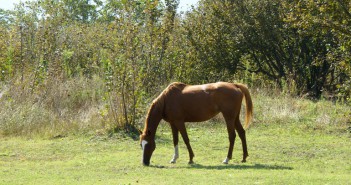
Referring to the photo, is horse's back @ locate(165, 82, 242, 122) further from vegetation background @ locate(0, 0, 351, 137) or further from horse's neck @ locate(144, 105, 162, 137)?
vegetation background @ locate(0, 0, 351, 137)

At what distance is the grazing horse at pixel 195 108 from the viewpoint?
11695mm

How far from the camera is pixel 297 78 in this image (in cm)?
2198

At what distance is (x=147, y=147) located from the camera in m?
11.5

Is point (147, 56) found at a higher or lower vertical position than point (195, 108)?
higher

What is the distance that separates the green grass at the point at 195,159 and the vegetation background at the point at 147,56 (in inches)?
55.7

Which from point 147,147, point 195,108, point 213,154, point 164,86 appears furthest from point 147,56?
point 147,147

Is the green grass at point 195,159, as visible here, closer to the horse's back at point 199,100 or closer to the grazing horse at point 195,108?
the grazing horse at point 195,108

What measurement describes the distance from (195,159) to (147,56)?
5108mm

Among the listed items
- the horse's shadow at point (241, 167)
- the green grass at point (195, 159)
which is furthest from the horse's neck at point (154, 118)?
the horse's shadow at point (241, 167)

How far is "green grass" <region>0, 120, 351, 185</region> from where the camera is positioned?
970 centimetres

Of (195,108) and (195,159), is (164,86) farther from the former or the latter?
(195,108)

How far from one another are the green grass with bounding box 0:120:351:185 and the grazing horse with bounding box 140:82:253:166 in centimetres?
46

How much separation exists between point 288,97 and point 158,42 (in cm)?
475

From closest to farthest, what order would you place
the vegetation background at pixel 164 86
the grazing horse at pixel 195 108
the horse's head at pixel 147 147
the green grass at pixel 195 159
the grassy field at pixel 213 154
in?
the green grass at pixel 195 159 < the grassy field at pixel 213 154 < the vegetation background at pixel 164 86 < the horse's head at pixel 147 147 < the grazing horse at pixel 195 108
